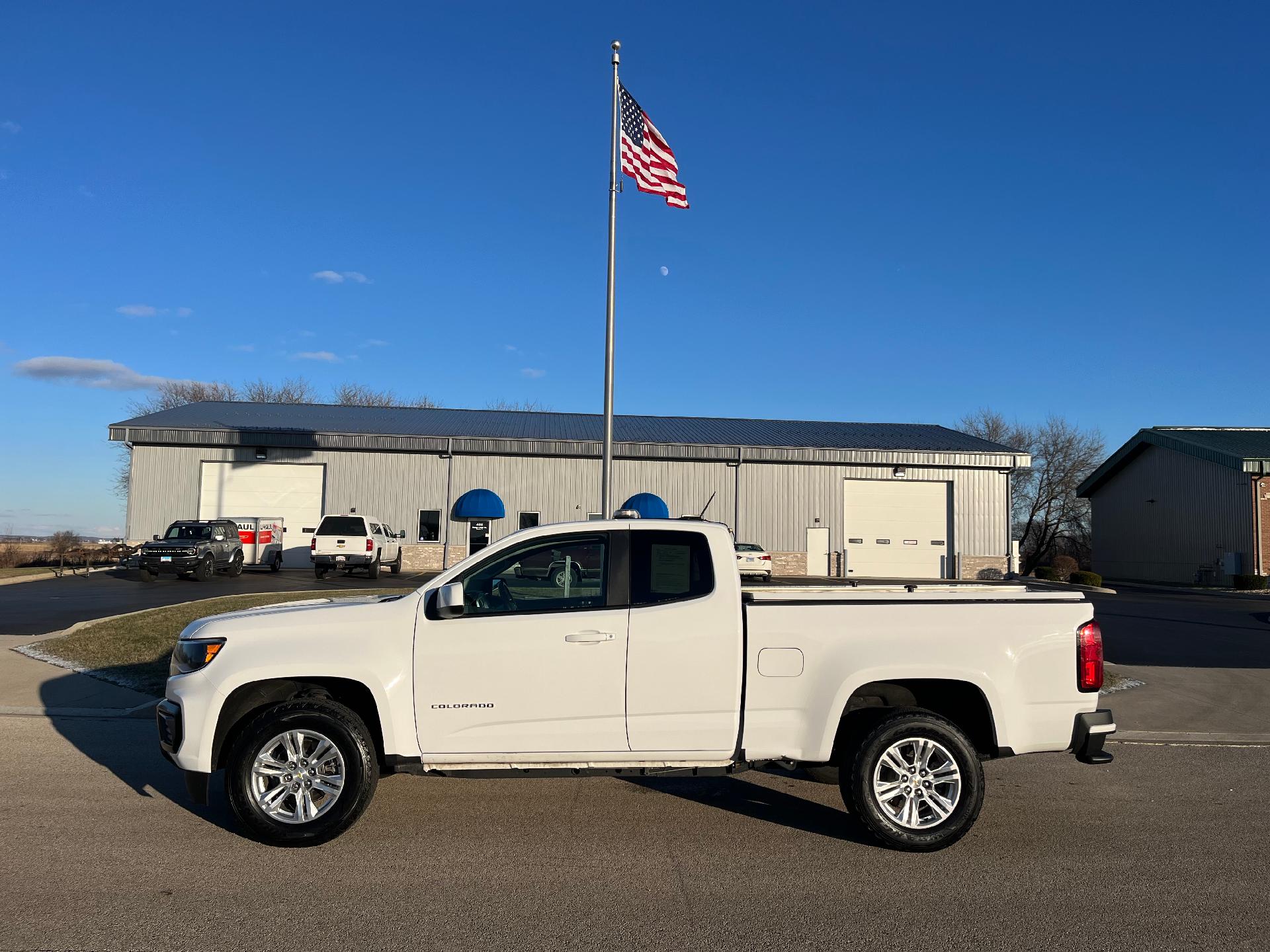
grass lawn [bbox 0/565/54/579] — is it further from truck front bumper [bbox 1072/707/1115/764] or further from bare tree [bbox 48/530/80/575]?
truck front bumper [bbox 1072/707/1115/764]

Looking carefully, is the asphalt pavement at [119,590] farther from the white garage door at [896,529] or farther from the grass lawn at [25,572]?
the white garage door at [896,529]

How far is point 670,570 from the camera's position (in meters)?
5.71

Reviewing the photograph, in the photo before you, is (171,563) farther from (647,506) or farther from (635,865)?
(635,865)

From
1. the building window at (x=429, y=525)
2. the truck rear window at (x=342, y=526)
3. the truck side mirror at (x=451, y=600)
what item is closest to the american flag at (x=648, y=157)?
the truck side mirror at (x=451, y=600)

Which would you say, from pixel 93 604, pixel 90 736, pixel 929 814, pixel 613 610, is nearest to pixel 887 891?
pixel 929 814

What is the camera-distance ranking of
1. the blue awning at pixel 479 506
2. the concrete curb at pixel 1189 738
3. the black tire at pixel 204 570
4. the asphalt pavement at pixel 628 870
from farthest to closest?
the blue awning at pixel 479 506
the black tire at pixel 204 570
the concrete curb at pixel 1189 738
the asphalt pavement at pixel 628 870

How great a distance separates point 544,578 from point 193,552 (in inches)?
1004

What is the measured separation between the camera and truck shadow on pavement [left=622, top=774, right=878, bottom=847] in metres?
5.86

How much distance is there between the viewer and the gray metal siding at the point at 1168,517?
39.1m

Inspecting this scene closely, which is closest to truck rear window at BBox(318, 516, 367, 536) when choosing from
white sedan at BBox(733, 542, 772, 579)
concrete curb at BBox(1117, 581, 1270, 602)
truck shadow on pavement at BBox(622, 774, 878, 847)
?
white sedan at BBox(733, 542, 772, 579)

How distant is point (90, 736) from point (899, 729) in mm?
7004

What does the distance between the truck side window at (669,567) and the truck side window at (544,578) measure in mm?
196

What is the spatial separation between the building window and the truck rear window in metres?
7.76

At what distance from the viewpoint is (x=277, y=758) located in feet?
18.1
